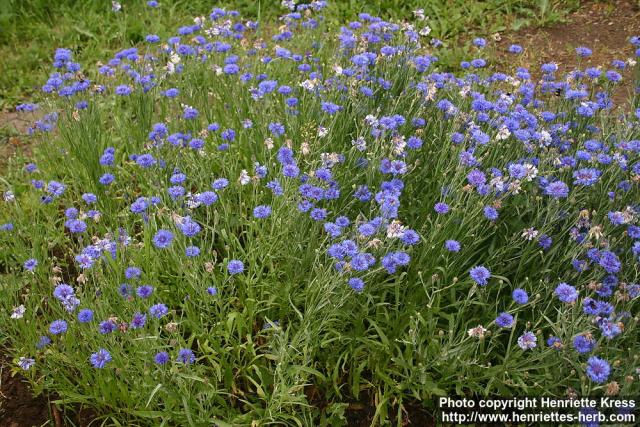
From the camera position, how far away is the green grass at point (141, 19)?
5.44 meters

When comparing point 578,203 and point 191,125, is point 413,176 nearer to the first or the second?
point 578,203

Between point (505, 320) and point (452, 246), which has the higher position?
point (452, 246)

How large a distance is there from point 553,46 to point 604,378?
13.3ft

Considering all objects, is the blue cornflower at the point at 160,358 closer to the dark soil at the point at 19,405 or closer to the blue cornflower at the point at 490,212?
the dark soil at the point at 19,405

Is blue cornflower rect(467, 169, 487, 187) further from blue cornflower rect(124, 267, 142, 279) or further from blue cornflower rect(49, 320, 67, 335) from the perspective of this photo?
blue cornflower rect(49, 320, 67, 335)

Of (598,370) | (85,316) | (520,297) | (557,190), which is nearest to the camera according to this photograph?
(598,370)

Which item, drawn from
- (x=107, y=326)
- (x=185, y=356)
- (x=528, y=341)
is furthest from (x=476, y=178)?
(x=107, y=326)

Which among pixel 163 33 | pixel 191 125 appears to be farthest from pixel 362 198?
pixel 163 33

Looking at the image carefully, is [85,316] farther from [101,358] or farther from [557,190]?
[557,190]

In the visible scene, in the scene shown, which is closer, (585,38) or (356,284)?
(356,284)

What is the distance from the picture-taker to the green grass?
544 cm

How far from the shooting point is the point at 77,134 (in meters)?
3.35

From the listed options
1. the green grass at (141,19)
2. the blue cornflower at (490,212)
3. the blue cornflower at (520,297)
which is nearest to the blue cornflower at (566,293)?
the blue cornflower at (520,297)

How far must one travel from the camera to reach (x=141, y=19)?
555 centimetres
